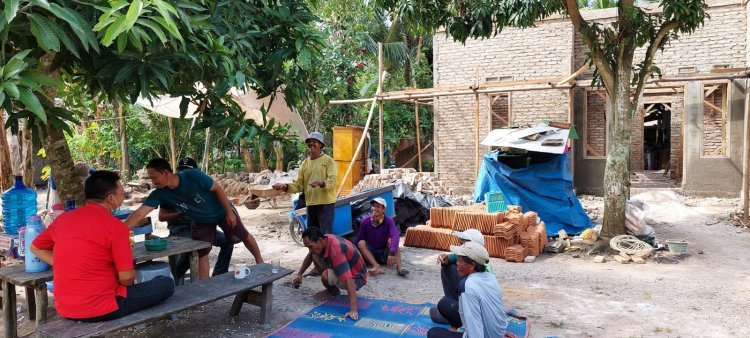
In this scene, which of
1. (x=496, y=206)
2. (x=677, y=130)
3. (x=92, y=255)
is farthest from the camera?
(x=677, y=130)

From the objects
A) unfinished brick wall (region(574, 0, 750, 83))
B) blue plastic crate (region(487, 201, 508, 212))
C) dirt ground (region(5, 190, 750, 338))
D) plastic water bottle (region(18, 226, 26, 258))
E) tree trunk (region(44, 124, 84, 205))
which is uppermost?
unfinished brick wall (region(574, 0, 750, 83))

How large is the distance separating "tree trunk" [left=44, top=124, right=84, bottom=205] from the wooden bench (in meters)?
1.62

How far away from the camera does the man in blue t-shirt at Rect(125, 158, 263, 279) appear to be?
14.9ft

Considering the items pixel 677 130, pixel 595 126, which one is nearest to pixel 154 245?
pixel 595 126

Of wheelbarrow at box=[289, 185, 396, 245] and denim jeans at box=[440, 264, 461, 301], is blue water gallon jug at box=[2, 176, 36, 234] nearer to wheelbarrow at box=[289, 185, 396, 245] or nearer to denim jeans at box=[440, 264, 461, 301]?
wheelbarrow at box=[289, 185, 396, 245]

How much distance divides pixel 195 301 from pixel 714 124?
1297 centimetres

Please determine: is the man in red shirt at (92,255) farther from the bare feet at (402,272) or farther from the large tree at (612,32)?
the large tree at (612,32)

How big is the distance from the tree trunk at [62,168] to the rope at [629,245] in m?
6.53

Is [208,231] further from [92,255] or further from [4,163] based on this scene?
[4,163]

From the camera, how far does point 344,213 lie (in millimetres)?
7266

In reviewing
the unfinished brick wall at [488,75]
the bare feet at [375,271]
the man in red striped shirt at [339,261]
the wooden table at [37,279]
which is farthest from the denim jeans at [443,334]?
the unfinished brick wall at [488,75]

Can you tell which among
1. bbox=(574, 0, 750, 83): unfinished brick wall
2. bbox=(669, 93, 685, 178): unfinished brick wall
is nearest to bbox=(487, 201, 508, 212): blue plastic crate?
bbox=(574, 0, 750, 83): unfinished brick wall

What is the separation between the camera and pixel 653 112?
842 inches

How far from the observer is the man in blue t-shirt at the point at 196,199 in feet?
14.9
